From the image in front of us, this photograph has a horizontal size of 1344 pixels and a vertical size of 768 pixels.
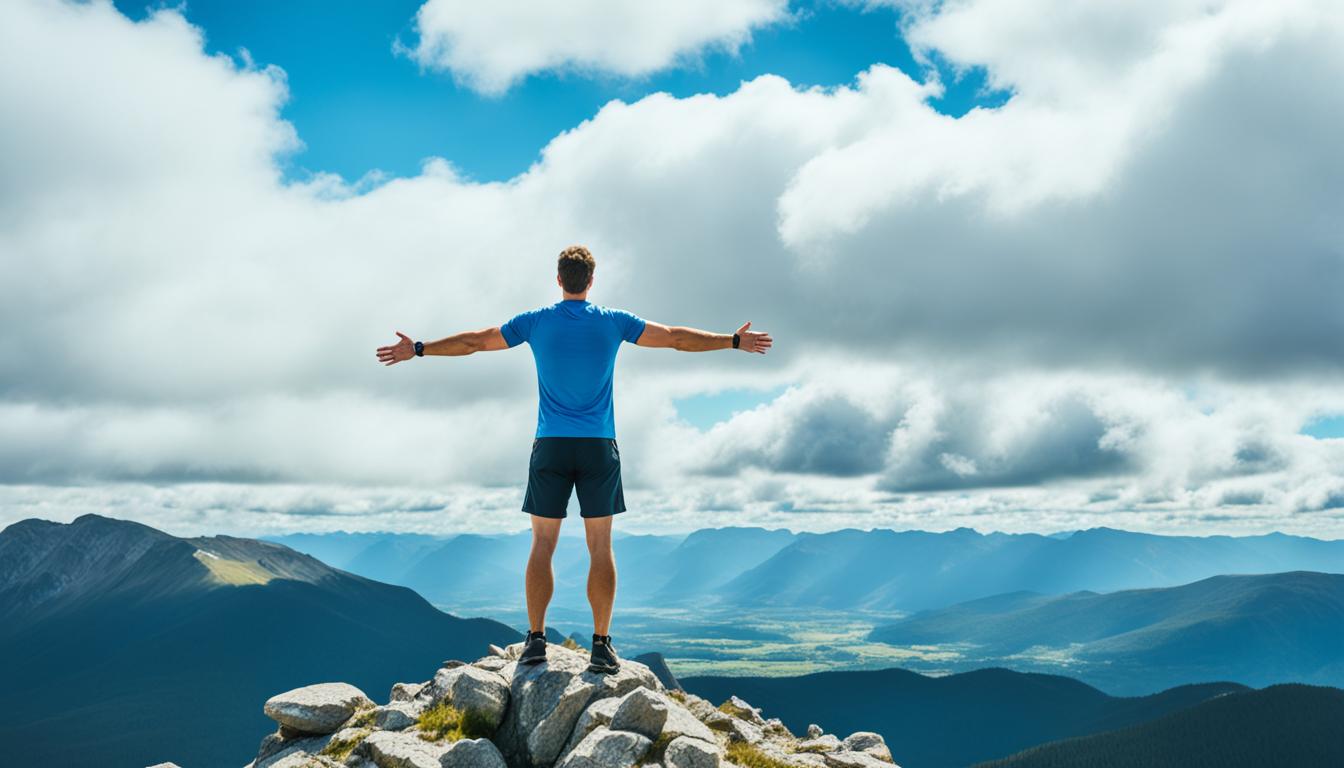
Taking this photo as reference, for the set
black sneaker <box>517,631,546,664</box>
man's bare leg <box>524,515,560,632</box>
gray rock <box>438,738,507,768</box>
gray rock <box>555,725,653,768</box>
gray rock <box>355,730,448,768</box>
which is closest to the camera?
gray rock <box>555,725,653,768</box>

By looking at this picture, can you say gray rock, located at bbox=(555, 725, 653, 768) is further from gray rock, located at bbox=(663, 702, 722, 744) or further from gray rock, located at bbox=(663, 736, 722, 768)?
gray rock, located at bbox=(663, 702, 722, 744)

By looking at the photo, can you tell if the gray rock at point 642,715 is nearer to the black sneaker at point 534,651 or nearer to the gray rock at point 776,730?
the black sneaker at point 534,651

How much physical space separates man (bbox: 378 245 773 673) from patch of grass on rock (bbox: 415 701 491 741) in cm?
231

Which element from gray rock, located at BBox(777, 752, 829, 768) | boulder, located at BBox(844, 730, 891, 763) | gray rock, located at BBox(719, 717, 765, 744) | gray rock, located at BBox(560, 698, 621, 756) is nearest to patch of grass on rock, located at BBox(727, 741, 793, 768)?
gray rock, located at BBox(777, 752, 829, 768)

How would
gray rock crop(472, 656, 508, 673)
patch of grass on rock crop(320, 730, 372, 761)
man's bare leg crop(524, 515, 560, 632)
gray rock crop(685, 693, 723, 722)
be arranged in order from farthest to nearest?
gray rock crop(685, 693, 723, 722), gray rock crop(472, 656, 508, 673), patch of grass on rock crop(320, 730, 372, 761), man's bare leg crop(524, 515, 560, 632)

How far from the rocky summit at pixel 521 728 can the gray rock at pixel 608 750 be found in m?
0.01

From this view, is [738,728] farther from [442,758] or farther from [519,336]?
[519,336]

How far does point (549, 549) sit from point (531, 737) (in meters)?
2.89

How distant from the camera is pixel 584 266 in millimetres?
13281

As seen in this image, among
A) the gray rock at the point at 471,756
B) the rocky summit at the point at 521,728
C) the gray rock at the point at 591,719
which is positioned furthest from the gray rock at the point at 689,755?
the gray rock at the point at 471,756

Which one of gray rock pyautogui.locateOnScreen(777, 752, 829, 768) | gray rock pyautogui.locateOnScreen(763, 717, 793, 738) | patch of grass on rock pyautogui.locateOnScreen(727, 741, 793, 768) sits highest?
patch of grass on rock pyautogui.locateOnScreen(727, 741, 793, 768)

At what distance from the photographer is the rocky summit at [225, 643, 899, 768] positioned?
39.8ft

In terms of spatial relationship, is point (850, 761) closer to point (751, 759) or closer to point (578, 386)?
point (751, 759)

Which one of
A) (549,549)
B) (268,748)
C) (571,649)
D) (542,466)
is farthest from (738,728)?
(268,748)
